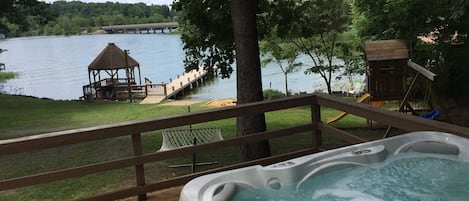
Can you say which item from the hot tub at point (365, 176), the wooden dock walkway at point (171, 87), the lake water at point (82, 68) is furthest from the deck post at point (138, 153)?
the wooden dock walkway at point (171, 87)

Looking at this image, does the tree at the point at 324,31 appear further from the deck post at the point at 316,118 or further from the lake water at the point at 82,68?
the deck post at the point at 316,118

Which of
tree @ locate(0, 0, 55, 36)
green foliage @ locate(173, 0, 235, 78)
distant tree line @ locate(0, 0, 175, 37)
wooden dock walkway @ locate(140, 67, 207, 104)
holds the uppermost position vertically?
distant tree line @ locate(0, 0, 175, 37)

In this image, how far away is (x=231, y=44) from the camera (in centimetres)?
593

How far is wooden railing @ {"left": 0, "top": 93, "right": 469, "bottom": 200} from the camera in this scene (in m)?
2.95

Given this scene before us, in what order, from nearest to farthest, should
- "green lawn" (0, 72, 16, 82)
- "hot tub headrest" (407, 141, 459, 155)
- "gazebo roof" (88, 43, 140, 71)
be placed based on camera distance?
"hot tub headrest" (407, 141, 459, 155)
"gazebo roof" (88, 43, 140, 71)
"green lawn" (0, 72, 16, 82)

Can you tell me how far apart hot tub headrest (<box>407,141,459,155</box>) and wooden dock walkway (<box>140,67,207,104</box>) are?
1925 cm

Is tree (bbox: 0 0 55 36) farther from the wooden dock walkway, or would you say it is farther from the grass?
the wooden dock walkway

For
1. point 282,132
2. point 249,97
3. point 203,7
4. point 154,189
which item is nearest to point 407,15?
point 203,7

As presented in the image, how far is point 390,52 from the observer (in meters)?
6.59

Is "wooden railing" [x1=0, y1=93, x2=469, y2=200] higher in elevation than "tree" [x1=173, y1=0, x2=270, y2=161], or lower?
lower

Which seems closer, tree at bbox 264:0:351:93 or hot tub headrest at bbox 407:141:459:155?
hot tub headrest at bbox 407:141:459:155

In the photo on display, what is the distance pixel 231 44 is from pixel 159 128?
9.37ft

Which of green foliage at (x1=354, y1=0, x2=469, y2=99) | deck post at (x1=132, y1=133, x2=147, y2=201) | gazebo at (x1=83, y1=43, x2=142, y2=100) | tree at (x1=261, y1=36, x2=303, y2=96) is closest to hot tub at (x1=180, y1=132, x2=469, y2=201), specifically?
deck post at (x1=132, y1=133, x2=147, y2=201)

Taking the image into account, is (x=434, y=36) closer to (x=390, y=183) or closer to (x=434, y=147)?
(x=434, y=147)
